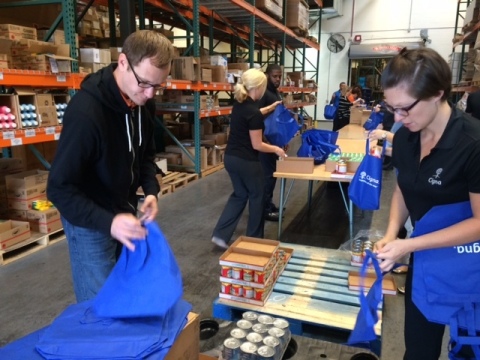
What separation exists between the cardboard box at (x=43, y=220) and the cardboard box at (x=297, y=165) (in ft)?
7.86

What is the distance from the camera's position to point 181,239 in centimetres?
405

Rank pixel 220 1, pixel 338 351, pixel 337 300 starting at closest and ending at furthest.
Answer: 1. pixel 338 351
2. pixel 337 300
3. pixel 220 1

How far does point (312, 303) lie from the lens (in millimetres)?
2420

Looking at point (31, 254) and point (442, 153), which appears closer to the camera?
point (442, 153)

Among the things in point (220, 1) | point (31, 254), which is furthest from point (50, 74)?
point (220, 1)

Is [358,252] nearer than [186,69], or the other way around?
[358,252]

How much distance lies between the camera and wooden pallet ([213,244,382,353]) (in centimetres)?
226

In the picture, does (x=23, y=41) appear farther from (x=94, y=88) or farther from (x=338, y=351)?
(x=338, y=351)

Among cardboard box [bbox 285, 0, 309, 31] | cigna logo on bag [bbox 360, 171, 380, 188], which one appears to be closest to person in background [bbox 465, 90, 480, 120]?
cigna logo on bag [bbox 360, 171, 380, 188]

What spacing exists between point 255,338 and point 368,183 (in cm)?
180

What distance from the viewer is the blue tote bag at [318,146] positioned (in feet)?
13.3

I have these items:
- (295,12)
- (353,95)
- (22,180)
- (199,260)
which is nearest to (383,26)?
(295,12)

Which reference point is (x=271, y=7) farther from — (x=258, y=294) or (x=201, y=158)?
(x=258, y=294)

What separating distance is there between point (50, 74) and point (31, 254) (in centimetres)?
172
